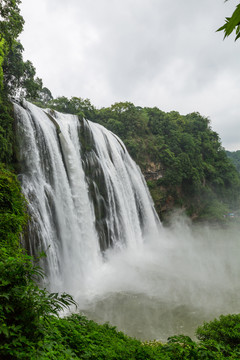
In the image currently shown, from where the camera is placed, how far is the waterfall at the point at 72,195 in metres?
9.12

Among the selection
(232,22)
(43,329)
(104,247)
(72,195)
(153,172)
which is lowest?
(43,329)

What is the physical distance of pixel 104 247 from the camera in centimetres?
1313

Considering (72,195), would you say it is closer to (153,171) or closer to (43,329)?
(43,329)

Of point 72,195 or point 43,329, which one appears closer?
point 43,329

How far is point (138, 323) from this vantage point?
7.30 metres

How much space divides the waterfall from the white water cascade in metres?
0.05

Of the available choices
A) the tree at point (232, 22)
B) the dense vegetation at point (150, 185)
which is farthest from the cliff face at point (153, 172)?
the tree at point (232, 22)

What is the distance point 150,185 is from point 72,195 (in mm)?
13549

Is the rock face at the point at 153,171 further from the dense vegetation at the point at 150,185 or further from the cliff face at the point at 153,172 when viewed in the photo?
the dense vegetation at the point at 150,185

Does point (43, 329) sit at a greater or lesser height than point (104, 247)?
lesser

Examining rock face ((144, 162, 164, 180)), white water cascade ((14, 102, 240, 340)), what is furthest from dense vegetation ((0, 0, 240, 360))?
white water cascade ((14, 102, 240, 340))

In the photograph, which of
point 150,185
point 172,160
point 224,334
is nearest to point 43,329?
point 224,334

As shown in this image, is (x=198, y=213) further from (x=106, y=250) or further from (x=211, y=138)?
(x=106, y=250)

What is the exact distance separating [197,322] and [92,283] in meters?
4.64
